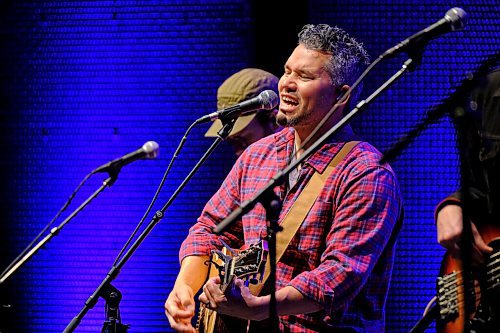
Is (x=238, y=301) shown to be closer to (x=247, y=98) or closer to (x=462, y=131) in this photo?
(x=462, y=131)

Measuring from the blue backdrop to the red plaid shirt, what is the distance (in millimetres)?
1741

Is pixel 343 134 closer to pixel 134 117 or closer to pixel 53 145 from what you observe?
pixel 134 117

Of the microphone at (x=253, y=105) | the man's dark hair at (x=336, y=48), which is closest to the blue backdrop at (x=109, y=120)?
the man's dark hair at (x=336, y=48)

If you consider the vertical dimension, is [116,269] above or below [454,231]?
below

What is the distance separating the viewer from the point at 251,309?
282 cm

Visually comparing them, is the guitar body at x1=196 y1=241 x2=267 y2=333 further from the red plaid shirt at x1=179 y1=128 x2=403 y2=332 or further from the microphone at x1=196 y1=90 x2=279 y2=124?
the microphone at x1=196 y1=90 x2=279 y2=124

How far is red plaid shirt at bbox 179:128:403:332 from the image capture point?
112 inches

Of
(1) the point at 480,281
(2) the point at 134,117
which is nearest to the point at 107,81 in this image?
(2) the point at 134,117

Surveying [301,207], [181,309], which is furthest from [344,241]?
[181,309]

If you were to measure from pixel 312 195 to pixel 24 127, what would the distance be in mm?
2859

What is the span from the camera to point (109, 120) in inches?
202

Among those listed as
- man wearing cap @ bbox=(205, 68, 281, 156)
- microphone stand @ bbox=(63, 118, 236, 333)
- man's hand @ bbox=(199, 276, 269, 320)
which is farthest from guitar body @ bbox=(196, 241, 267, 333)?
man wearing cap @ bbox=(205, 68, 281, 156)

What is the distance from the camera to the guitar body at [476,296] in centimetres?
256

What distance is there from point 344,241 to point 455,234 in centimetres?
44
